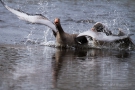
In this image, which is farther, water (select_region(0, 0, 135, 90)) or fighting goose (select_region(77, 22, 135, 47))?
fighting goose (select_region(77, 22, 135, 47))

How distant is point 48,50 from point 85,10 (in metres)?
7.38

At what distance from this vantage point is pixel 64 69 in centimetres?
953

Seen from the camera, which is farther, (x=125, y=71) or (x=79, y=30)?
(x=79, y=30)

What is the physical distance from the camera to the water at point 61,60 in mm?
8430

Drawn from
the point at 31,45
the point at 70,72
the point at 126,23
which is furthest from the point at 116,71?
the point at 126,23

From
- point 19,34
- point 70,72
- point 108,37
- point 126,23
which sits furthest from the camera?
point 126,23

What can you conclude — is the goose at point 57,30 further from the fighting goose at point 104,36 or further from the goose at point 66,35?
the fighting goose at point 104,36

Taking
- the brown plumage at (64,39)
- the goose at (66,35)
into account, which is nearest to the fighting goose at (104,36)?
the goose at (66,35)

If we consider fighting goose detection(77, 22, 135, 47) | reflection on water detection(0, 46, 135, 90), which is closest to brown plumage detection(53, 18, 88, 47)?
fighting goose detection(77, 22, 135, 47)

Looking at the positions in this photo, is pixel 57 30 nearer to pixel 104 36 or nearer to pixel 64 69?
pixel 104 36

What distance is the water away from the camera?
843cm

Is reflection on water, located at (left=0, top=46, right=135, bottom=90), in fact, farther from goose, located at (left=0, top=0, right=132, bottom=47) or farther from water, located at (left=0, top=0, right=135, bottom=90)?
goose, located at (left=0, top=0, right=132, bottom=47)

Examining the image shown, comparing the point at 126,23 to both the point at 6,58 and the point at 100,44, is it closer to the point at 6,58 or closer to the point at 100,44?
the point at 100,44

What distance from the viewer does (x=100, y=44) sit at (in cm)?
1214
